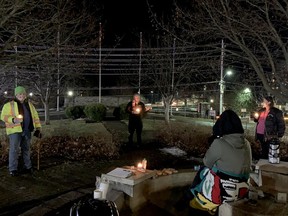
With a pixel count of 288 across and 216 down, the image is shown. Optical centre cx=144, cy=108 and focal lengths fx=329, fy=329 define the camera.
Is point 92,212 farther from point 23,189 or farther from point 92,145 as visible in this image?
point 92,145

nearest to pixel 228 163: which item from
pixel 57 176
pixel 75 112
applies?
pixel 57 176

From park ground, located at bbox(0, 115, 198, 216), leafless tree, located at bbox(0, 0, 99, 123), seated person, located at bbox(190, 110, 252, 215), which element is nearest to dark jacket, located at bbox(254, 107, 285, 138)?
park ground, located at bbox(0, 115, 198, 216)

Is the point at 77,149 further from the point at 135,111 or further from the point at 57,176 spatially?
the point at 57,176

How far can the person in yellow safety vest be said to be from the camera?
6.94 m

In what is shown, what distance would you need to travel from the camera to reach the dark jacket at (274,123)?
298 inches

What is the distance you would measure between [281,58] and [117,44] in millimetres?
11674

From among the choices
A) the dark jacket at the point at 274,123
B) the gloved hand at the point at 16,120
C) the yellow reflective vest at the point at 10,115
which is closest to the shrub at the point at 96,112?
the yellow reflective vest at the point at 10,115

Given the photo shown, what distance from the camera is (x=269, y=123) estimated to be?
7.68 meters

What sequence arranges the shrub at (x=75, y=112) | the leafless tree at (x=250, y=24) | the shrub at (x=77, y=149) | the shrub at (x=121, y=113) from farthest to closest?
1. the shrub at (x=75, y=112)
2. the shrub at (x=121, y=113)
3. the shrub at (x=77, y=149)
4. the leafless tree at (x=250, y=24)

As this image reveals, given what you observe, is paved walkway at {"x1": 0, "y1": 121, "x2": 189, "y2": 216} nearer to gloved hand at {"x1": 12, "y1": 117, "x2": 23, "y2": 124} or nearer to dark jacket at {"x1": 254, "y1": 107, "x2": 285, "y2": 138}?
gloved hand at {"x1": 12, "y1": 117, "x2": 23, "y2": 124}

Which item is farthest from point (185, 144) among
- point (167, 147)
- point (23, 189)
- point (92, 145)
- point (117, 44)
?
point (117, 44)

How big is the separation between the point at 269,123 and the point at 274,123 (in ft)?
0.36

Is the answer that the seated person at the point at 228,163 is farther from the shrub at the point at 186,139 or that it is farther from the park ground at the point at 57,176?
the shrub at the point at 186,139

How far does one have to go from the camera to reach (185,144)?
10.4 metres
